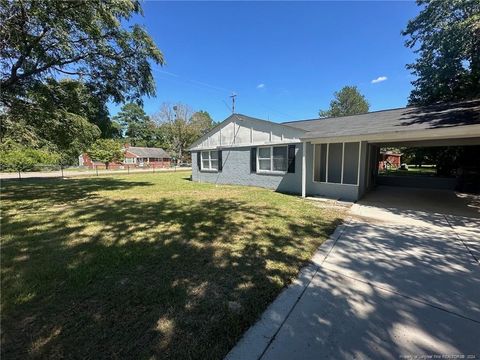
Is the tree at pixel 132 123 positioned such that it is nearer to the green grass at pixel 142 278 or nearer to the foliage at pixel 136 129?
the foliage at pixel 136 129

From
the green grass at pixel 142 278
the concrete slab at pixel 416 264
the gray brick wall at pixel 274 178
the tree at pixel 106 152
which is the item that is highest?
the tree at pixel 106 152

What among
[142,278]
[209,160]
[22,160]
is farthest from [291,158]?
[22,160]

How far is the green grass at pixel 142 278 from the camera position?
6.57 ft

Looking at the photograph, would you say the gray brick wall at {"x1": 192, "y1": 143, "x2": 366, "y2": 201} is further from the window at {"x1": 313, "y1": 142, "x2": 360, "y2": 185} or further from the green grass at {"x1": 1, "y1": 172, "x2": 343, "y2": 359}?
the green grass at {"x1": 1, "y1": 172, "x2": 343, "y2": 359}

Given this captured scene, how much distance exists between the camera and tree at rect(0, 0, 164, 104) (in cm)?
682

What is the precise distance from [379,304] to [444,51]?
1642 centimetres

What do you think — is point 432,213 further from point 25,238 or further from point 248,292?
point 25,238

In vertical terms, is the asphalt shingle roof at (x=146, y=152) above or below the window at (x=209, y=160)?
Answer: above

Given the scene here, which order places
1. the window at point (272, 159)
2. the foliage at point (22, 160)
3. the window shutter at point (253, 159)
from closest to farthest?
the window at point (272, 159)
the window shutter at point (253, 159)
the foliage at point (22, 160)

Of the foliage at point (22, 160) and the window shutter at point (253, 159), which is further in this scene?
the foliage at point (22, 160)

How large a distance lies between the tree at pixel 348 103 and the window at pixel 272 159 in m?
41.0

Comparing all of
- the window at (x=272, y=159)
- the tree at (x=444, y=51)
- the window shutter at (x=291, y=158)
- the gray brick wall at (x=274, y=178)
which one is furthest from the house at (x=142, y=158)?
the tree at (x=444, y=51)

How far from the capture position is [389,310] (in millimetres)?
2443

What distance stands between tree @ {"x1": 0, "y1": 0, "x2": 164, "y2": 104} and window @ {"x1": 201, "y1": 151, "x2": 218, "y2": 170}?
5039mm
